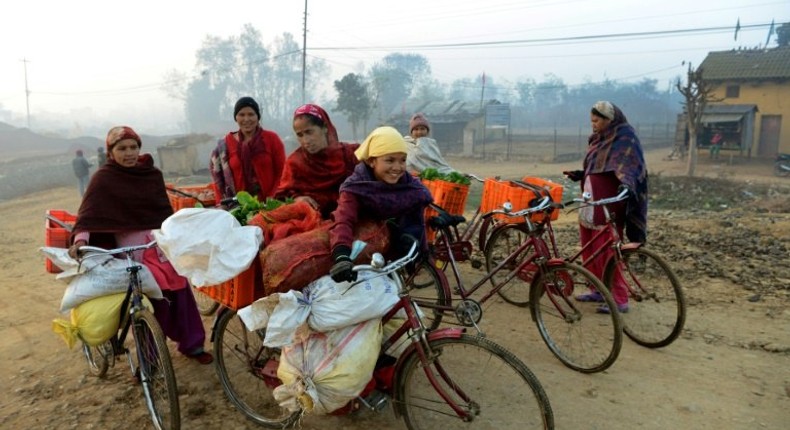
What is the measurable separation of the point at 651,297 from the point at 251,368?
3199mm

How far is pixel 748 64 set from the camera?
25.1 m

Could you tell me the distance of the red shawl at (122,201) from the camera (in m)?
3.39

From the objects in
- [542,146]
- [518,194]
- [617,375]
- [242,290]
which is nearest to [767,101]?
[542,146]

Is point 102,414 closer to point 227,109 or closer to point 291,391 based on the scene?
point 291,391

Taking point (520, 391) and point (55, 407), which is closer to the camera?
point (520, 391)

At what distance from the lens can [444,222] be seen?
12.1 ft

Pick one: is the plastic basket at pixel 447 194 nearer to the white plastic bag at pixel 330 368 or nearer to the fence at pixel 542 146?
the white plastic bag at pixel 330 368

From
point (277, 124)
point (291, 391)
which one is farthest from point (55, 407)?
point (277, 124)

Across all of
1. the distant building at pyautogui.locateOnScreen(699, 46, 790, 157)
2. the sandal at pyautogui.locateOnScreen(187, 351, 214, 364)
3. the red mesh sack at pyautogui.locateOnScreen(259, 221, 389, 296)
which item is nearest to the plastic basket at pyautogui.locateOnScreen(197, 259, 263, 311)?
the red mesh sack at pyautogui.locateOnScreen(259, 221, 389, 296)

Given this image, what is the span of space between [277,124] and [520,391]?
63.5 meters

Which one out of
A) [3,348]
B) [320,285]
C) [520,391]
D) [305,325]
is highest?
[320,285]

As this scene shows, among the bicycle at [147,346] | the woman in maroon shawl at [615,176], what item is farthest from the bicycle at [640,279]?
the bicycle at [147,346]

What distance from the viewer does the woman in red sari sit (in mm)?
4594

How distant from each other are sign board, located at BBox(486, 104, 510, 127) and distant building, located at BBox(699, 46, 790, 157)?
43.2 feet
